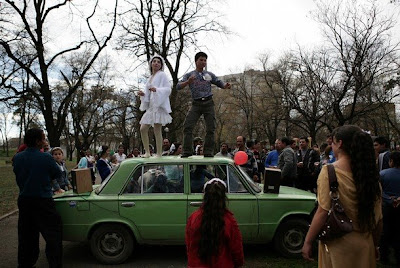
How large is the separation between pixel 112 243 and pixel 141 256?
70cm

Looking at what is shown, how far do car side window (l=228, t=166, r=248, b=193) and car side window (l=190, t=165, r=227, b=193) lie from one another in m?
0.10

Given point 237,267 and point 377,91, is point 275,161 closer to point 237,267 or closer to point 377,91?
point 237,267

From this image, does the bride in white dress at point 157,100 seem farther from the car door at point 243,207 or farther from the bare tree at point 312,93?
the bare tree at point 312,93

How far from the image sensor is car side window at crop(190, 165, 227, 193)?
5.72 m

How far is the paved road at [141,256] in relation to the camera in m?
5.62

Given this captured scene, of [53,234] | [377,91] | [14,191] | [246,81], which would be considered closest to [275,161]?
[53,234]

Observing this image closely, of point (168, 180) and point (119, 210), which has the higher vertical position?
point (168, 180)

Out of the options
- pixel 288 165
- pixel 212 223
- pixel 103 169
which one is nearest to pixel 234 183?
pixel 288 165

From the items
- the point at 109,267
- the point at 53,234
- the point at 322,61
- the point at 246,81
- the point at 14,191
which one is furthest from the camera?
the point at 246,81

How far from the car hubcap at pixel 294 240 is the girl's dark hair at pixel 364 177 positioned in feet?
9.99

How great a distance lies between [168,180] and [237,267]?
9.29 ft

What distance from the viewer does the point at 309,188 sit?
9000 millimetres

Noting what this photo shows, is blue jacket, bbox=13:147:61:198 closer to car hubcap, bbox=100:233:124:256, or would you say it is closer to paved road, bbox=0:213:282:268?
car hubcap, bbox=100:233:124:256

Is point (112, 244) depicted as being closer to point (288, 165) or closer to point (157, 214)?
point (157, 214)
